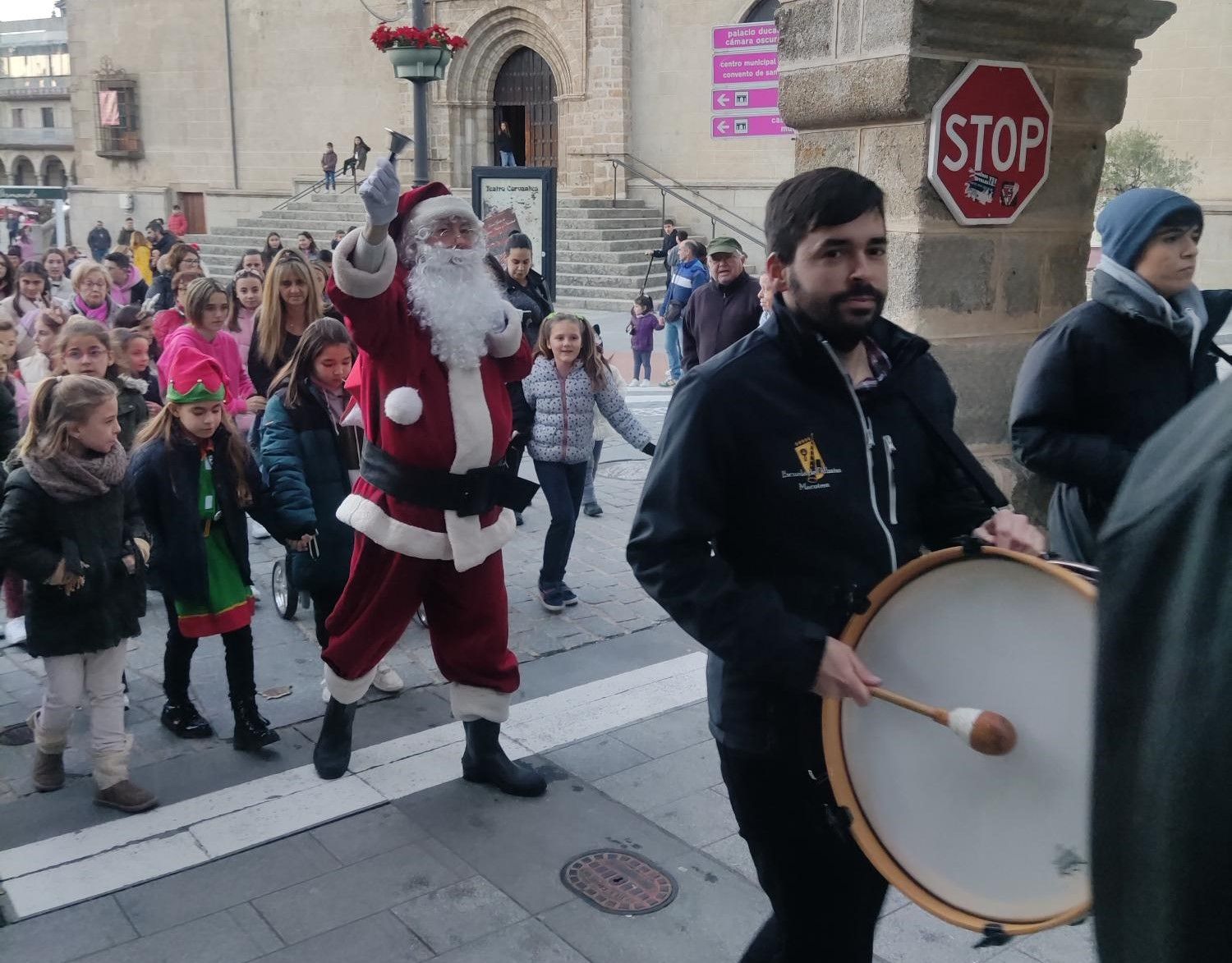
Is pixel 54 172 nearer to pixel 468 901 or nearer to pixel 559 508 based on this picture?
pixel 559 508

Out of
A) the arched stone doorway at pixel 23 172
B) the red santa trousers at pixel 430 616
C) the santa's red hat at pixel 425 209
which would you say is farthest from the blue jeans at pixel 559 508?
the arched stone doorway at pixel 23 172

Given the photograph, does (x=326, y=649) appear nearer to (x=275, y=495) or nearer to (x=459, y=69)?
(x=275, y=495)

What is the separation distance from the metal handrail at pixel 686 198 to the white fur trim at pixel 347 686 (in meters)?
19.8

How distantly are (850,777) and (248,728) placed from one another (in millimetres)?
3069

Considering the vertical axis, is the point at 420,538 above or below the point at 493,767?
above

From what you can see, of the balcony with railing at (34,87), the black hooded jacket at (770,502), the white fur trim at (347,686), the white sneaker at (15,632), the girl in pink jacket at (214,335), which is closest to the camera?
the black hooded jacket at (770,502)

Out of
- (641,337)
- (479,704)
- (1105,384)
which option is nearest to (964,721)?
(1105,384)

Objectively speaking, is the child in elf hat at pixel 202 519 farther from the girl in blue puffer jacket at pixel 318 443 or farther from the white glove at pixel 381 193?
the white glove at pixel 381 193

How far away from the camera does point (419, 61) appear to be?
11.6m

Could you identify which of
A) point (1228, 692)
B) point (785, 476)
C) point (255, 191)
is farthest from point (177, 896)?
point (255, 191)

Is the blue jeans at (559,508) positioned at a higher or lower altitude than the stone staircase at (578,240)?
lower

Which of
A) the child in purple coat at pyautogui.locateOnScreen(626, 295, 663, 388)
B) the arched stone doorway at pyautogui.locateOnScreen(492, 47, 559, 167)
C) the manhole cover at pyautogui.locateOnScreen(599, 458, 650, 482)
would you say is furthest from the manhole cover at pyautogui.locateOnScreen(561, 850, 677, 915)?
the arched stone doorway at pyautogui.locateOnScreen(492, 47, 559, 167)

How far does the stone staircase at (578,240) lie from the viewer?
22.4 m

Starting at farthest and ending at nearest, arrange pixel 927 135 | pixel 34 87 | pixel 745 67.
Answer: pixel 34 87 < pixel 745 67 < pixel 927 135
